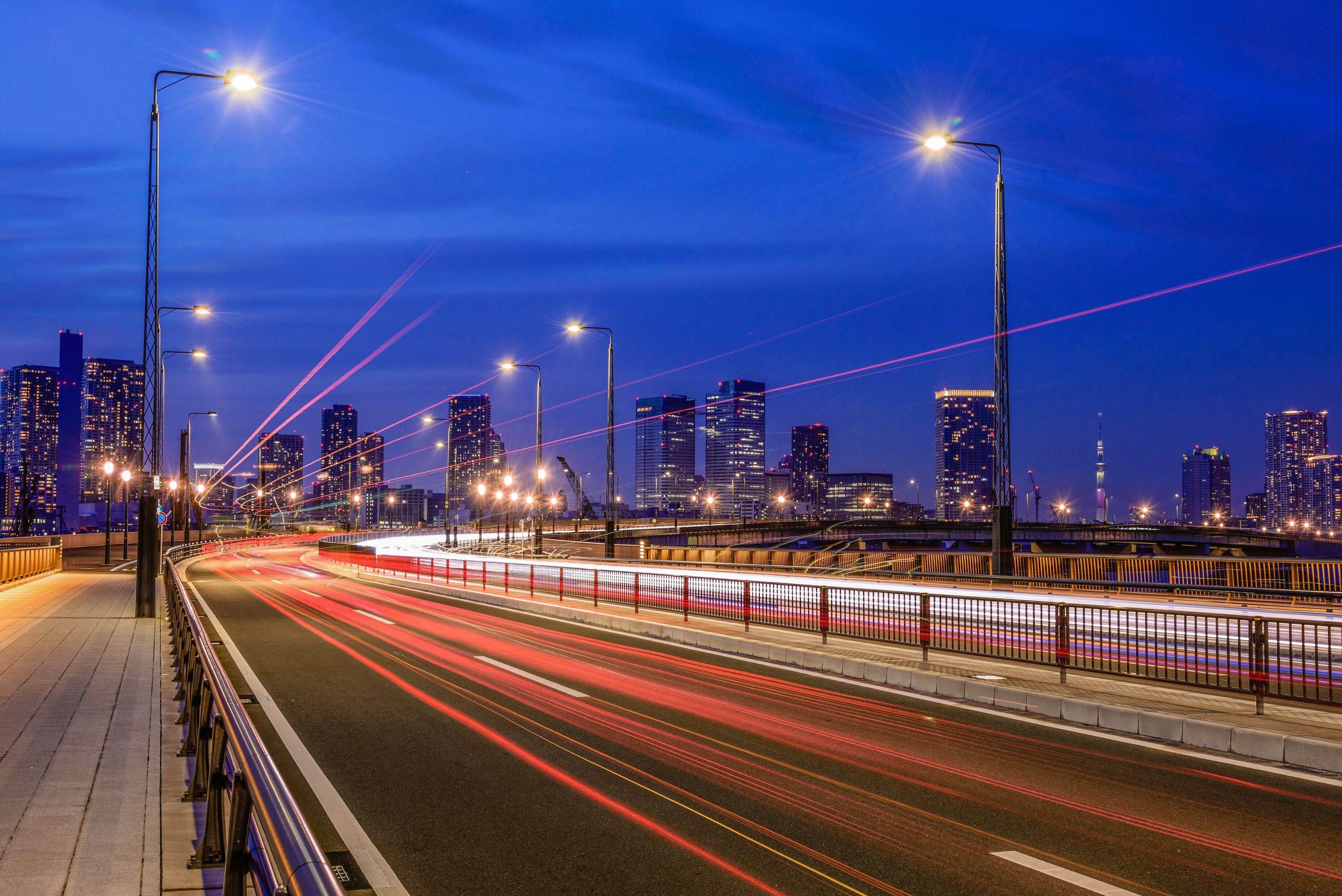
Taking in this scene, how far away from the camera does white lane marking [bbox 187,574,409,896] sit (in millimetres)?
5719

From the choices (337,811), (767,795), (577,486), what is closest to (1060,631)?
(767,795)

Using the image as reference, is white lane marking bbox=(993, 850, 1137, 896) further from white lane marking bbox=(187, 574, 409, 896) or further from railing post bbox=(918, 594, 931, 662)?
railing post bbox=(918, 594, 931, 662)

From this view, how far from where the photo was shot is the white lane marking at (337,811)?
18.8 feet

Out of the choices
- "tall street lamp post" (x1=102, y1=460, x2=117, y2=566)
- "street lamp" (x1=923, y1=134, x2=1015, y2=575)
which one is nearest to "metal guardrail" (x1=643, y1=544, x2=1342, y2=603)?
"street lamp" (x1=923, y1=134, x2=1015, y2=575)

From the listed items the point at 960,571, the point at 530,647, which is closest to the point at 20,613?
the point at 530,647

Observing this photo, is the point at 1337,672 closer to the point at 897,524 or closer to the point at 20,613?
the point at 20,613

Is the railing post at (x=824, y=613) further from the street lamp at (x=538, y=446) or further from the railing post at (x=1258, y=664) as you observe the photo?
the street lamp at (x=538, y=446)

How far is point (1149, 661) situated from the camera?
42.9ft

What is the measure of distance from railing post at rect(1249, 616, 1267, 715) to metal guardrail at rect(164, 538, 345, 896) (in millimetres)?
9469

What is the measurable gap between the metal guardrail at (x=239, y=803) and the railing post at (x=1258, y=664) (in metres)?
9.47

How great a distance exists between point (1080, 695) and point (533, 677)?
7334 millimetres

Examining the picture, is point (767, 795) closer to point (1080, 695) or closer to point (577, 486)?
point (1080, 695)

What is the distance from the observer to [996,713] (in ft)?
36.6

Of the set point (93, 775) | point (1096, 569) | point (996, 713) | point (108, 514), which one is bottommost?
point (1096, 569)
